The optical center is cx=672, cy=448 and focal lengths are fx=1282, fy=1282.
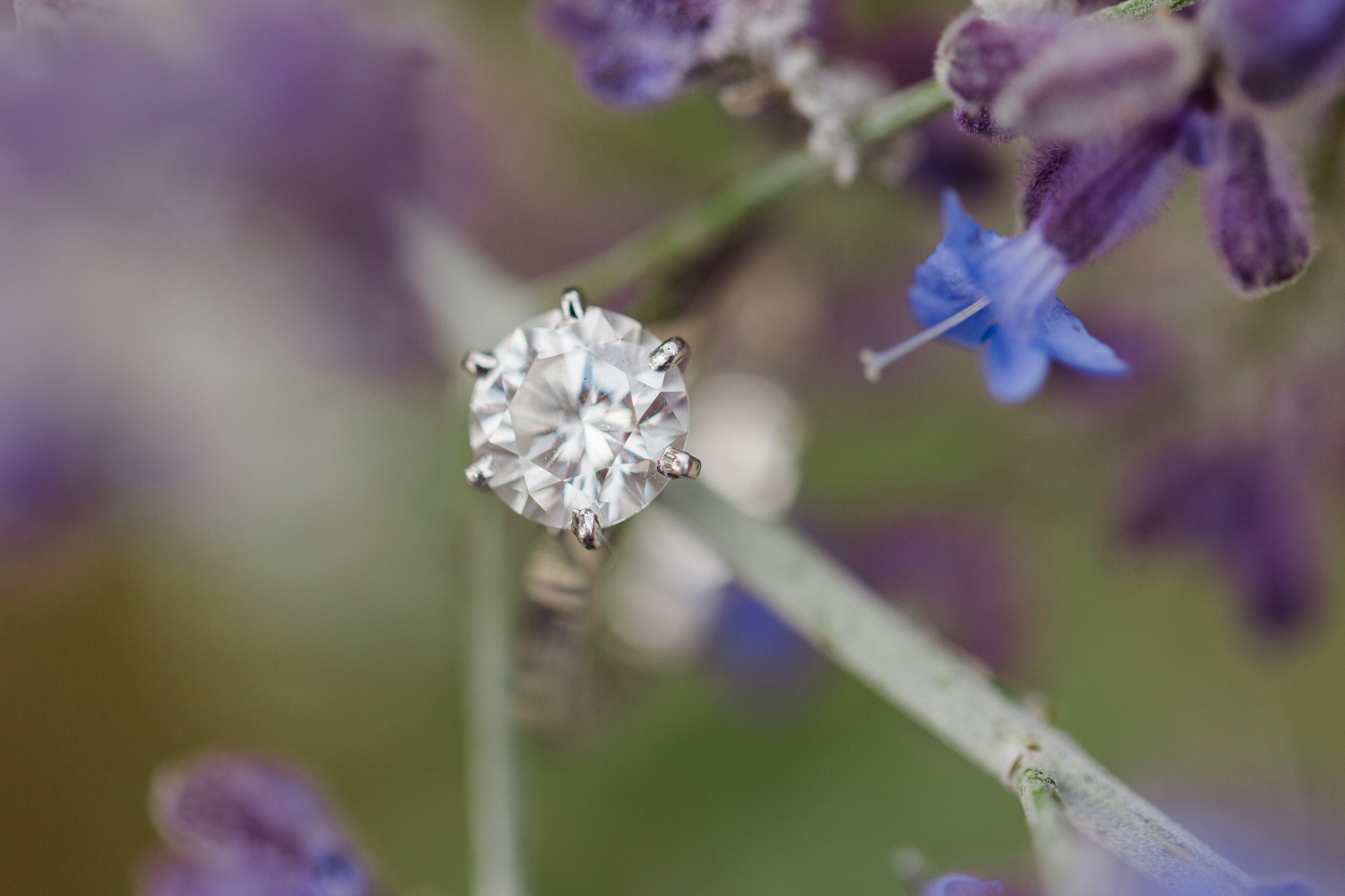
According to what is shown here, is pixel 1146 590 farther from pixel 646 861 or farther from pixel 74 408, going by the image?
pixel 74 408

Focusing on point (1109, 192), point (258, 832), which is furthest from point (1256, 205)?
point (258, 832)

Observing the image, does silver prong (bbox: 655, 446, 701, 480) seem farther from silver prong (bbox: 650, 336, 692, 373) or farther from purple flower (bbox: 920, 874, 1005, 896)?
purple flower (bbox: 920, 874, 1005, 896)

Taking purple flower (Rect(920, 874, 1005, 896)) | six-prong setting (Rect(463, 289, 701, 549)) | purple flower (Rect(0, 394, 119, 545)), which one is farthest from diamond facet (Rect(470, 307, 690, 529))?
purple flower (Rect(0, 394, 119, 545))

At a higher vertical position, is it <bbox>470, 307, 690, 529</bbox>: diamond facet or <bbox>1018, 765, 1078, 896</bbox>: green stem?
<bbox>470, 307, 690, 529</bbox>: diamond facet

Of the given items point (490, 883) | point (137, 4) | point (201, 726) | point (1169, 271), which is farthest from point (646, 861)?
point (137, 4)

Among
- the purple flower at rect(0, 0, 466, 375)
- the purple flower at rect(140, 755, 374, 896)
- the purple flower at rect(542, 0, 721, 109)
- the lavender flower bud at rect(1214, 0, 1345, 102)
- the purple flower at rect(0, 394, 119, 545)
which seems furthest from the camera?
the purple flower at rect(0, 394, 119, 545)

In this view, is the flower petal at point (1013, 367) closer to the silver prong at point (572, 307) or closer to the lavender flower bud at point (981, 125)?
the lavender flower bud at point (981, 125)

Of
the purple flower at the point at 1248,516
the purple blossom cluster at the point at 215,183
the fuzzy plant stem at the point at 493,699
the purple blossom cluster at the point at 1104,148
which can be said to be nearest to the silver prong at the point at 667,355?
the purple blossom cluster at the point at 1104,148

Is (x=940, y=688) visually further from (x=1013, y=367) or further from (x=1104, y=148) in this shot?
(x=1104, y=148)
